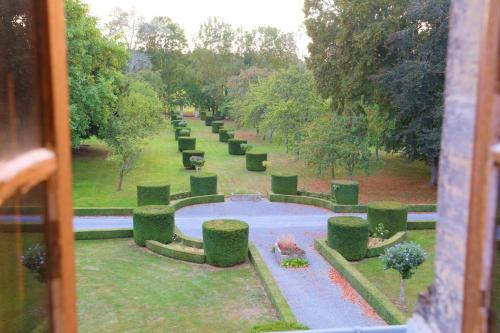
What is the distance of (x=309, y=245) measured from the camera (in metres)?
15.5

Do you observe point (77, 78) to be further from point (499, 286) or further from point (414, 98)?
point (499, 286)

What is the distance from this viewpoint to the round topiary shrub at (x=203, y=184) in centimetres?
2128

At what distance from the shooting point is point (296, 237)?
53.5ft

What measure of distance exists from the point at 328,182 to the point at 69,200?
23743 millimetres

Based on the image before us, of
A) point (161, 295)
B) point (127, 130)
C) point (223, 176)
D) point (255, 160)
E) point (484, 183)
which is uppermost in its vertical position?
point (484, 183)

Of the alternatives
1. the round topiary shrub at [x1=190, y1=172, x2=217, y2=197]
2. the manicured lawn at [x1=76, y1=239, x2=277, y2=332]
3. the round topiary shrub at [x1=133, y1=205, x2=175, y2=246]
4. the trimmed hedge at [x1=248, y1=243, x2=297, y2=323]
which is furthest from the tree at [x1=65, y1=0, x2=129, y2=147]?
the trimmed hedge at [x1=248, y1=243, x2=297, y2=323]

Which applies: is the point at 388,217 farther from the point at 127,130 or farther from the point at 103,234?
the point at 127,130

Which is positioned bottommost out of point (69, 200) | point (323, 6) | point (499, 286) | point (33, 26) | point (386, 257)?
point (386, 257)

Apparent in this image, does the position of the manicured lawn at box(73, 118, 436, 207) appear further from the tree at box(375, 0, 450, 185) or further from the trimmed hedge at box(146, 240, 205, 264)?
the trimmed hedge at box(146, 240, 205, 264)

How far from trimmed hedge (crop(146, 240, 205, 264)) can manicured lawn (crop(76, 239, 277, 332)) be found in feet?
0.68

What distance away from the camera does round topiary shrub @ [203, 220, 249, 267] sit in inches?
538

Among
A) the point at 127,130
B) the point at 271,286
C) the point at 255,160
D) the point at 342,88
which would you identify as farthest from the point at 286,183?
the point at 271,286

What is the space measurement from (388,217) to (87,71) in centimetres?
1644

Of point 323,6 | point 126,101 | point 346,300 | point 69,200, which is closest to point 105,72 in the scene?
point 126,101
